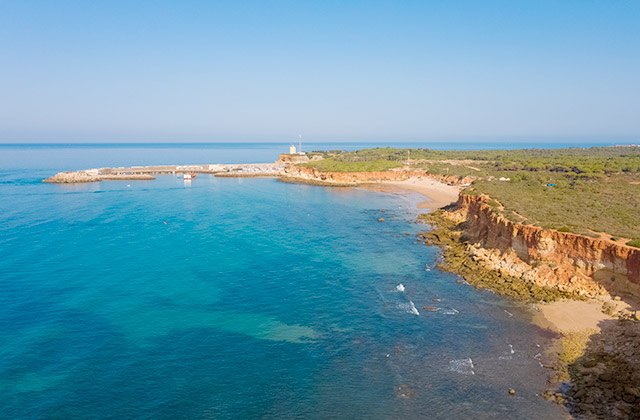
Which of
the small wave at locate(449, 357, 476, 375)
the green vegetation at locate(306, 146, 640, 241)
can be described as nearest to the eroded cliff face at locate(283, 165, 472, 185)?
the green vegetation at locate(306, 146, 640, 241)

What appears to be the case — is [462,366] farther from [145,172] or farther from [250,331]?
[145,172]

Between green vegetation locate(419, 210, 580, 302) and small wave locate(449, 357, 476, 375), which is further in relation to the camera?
green vegetation locate(419, 210, 580, 302)

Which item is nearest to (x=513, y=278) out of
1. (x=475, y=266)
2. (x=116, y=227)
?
(x=475, y=266)

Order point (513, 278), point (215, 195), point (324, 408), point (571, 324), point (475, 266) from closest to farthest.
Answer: point (324, 408) → point (571, 324) → point (513, 278) → point (475, 266) → point (215, 195)

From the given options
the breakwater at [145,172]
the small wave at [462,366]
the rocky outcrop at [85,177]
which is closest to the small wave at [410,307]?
the small wave at [462,366]

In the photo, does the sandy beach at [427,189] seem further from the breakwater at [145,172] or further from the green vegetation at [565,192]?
the breakwater at [145,172]

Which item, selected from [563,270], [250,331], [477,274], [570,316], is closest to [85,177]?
[250,331]

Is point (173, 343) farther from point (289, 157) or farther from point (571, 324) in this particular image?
point (289, 157)

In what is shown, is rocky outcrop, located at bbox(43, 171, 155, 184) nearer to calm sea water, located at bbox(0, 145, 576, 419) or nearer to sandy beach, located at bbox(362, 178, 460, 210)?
calm sea water, located at bbox(0, 145, 576, 419)
